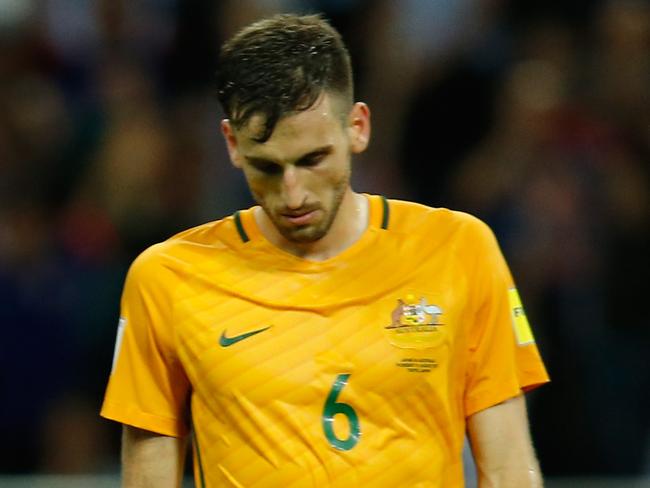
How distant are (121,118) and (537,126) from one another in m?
1.96

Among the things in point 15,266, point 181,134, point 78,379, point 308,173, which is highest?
point 308,173

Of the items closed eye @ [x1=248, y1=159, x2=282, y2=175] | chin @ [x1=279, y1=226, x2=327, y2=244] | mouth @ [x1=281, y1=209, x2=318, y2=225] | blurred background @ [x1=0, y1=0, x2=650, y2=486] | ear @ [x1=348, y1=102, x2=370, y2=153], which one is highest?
ear @ [x1=348, y1=102, x2=370, y2=153]

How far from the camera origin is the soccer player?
3.14m

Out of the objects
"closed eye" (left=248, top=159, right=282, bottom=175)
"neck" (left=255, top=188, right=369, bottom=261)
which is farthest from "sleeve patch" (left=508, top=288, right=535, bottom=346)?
"closed eye" (left=248, top=159, right=282, bottom=175)

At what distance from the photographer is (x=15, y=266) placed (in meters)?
6.21

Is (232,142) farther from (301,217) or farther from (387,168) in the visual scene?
(387,168)

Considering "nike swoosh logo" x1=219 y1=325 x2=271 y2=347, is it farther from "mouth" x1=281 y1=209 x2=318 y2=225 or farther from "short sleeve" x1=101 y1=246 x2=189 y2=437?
"mouth" x1=281 y1=209 x2=318 y2=225

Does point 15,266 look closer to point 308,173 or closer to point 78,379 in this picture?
point 78,379

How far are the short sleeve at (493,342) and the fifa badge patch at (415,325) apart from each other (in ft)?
0.33

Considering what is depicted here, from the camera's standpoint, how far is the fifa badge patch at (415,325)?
3.21 m

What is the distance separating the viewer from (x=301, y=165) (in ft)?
10.3

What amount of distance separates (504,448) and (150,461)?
83 cm

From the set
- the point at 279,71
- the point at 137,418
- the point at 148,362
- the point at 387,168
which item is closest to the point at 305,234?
the point at 279,71

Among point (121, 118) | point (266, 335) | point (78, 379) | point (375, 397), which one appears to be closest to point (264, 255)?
point (266, 335)
